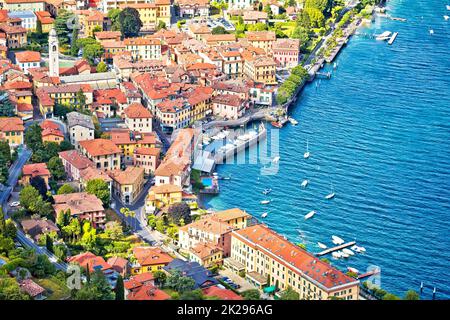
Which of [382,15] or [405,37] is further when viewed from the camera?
[382,15]

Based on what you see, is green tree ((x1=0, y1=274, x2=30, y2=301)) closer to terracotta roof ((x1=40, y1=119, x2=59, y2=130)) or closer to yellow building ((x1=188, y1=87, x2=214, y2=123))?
terracotta roof ((x1=40, y1=119, x2=59, y2=130))

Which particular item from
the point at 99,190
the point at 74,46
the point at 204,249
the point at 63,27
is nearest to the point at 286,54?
the point at 74,46

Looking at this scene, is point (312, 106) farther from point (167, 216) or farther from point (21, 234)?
point (21, 234)

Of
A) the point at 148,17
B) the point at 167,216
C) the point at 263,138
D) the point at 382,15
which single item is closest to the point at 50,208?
the point at 167,216

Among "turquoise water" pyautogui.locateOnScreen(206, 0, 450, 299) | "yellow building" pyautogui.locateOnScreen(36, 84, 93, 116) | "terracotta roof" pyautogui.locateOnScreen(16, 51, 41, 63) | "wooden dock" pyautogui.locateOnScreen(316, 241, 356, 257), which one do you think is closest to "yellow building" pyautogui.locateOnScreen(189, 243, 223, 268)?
"turquoise water" pyautogui.locateOnScreen(206, 0, 450, 299)

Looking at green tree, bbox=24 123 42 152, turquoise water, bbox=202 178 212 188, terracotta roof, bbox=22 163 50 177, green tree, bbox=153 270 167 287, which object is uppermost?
green tree, bbox=24 123 42 152

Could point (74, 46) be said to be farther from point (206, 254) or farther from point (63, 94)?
point (206, 254)
